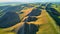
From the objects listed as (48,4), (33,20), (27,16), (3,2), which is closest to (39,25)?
(33,20)

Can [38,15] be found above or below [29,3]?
below

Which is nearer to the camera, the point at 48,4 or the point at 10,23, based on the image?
the point at 10,23

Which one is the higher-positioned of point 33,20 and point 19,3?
point 19,3

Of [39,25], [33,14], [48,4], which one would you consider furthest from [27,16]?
[48,4]

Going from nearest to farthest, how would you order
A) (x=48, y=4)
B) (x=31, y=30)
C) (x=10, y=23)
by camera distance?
(x=31, y=30) → (x=10, y=23) → (x=48, y=4)

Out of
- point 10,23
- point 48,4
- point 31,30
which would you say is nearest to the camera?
point 31,30

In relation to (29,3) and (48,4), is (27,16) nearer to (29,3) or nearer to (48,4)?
(29,3)

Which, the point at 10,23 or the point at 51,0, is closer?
the point at 10,23

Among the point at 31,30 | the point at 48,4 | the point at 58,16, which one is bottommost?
the point at 31,30

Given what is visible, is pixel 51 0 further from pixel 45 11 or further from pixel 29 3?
pixel 29 3
